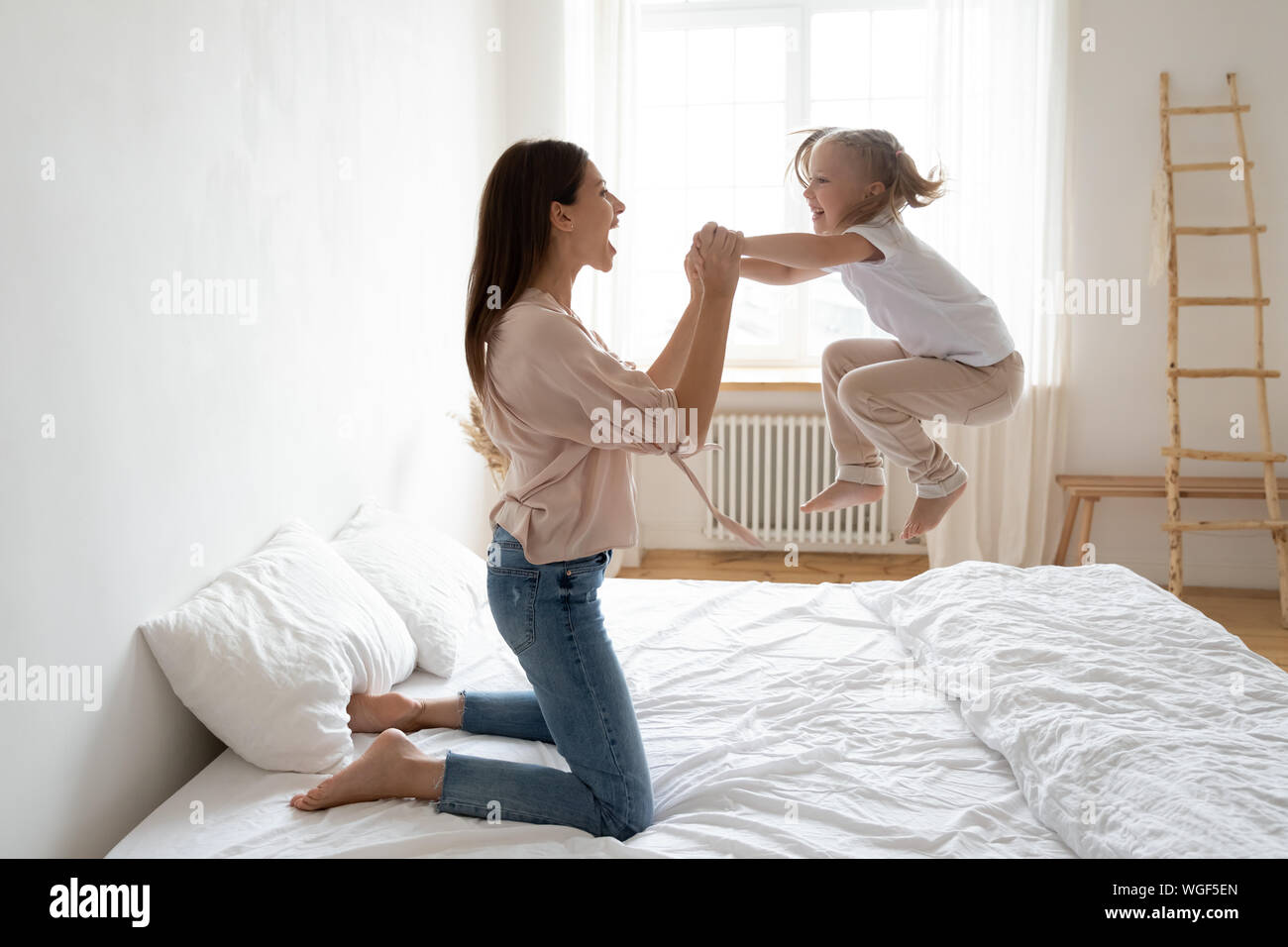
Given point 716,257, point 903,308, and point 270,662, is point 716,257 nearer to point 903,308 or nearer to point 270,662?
point 903,308

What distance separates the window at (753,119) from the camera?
4.46 meters

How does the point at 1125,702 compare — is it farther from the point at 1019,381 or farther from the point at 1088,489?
the point at 1088,489

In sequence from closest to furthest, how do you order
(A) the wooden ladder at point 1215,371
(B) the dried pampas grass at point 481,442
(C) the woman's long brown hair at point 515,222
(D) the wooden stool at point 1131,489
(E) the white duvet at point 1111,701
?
(E) the white duvet at point 1111,701, (C) the woman's long brown hair at point 515,222, (B) the dried pampas grass at point 481,442, (A) the wooden ladder at point 1215,371, (D) the wooden stool at point 1131,489

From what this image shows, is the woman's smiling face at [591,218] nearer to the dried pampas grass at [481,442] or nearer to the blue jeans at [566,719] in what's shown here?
the blue jeans at [566,719]

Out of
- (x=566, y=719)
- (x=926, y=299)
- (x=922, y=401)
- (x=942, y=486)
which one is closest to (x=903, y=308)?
(x=926, y=299)

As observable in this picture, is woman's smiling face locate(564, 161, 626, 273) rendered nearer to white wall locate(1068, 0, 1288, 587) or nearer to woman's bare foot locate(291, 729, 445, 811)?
woman's bare foot locate(291, 729, 445, 811)

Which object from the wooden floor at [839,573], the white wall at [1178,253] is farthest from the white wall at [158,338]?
the white wall at [1178,253]

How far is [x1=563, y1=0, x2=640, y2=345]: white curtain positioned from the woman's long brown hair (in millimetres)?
2500

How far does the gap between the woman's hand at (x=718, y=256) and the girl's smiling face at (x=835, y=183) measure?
0.89ft

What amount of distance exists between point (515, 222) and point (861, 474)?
82 centimetres

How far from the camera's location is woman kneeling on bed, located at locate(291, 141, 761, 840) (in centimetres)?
161

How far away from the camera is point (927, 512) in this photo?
1892 mm

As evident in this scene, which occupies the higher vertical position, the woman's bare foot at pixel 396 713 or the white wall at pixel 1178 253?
the white wall at pixel 1178 253

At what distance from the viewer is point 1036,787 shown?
1.61 meters
